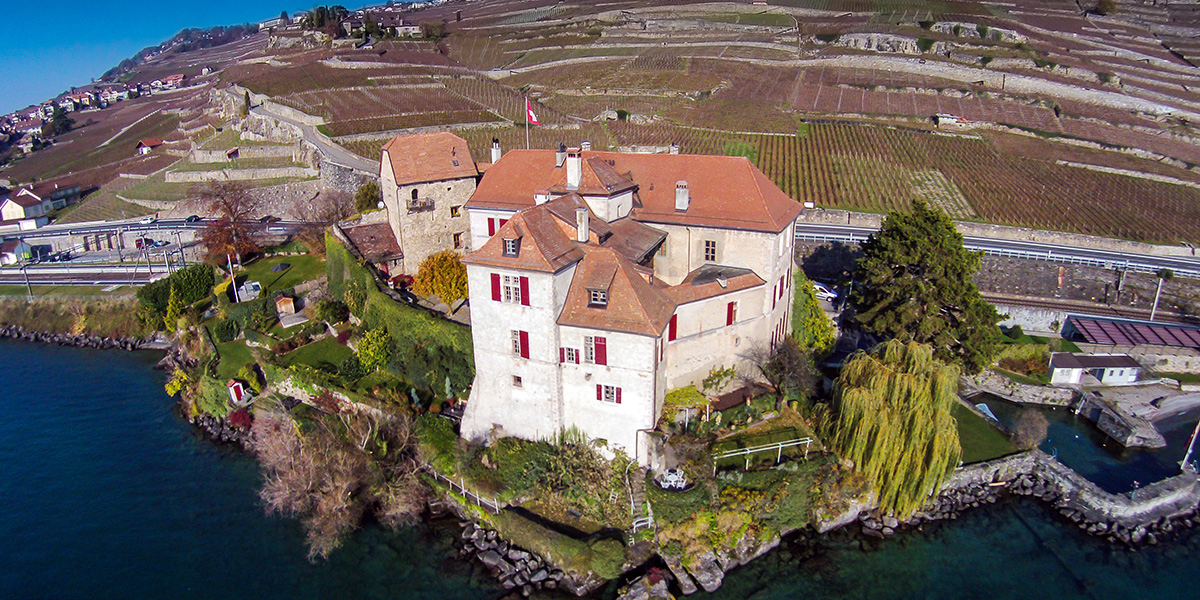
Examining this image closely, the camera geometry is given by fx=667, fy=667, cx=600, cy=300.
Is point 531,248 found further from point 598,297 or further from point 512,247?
point 598,297

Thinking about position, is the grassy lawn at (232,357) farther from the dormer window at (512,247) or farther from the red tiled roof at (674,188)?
the dormer window at (512,247)

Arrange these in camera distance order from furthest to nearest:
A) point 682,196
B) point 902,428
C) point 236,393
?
point 236,393
point 682,196
point 902,428

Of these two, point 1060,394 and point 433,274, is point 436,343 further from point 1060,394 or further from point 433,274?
point 1060,394

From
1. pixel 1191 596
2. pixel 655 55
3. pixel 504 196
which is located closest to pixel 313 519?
pixel 504 196

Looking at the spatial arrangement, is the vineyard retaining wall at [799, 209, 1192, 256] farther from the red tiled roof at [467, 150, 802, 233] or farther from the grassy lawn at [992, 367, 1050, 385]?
the red tiled roof at [467, 150, 802, 233]

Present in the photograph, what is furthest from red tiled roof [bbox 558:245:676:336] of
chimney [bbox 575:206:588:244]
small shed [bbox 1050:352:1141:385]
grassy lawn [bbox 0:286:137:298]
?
grassy lawn [bbox 0:286:137:298]

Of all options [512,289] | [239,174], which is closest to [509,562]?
[512,289]

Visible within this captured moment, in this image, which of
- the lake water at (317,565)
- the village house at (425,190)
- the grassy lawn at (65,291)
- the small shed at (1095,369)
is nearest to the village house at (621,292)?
the lake water at (317,565)
